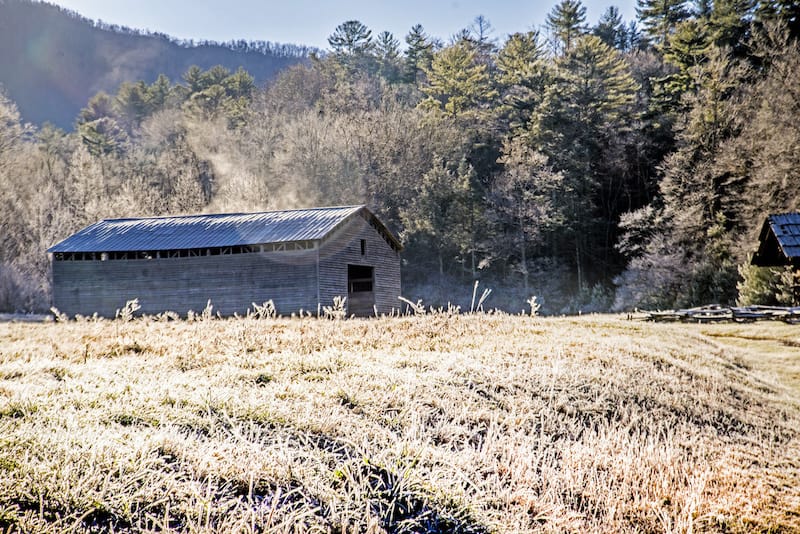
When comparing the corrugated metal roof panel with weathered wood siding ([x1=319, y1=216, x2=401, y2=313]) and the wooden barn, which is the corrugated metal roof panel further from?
weathered wood siding ([x1=319, y1=216, x2=401, y2=313])

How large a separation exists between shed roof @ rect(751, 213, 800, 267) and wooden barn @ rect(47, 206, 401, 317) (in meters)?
17.4

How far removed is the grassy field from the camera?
379cm

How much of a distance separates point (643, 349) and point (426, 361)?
606 centimetres

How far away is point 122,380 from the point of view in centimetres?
637

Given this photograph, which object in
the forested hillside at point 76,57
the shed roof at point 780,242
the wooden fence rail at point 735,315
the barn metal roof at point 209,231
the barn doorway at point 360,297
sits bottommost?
the wooden fence rail at point 735,315

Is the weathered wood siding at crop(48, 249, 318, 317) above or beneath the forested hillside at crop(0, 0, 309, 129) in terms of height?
beneath

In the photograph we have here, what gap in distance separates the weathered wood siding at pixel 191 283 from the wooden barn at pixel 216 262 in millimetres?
45

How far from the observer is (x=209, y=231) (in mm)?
28875

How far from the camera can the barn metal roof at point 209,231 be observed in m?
27.1

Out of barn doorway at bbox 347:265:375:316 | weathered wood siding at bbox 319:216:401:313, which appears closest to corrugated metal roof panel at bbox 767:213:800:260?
weathered wood siding at bbox 319:216:401:313

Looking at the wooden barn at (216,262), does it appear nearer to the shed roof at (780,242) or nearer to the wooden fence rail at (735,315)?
the wooden fence rail at (735,315)

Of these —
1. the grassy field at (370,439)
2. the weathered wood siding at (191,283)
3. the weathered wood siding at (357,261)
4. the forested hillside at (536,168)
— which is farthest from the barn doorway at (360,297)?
the grassy field at (370,439)

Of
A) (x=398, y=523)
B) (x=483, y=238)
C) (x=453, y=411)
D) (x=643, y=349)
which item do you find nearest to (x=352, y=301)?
(x=483, y=238)

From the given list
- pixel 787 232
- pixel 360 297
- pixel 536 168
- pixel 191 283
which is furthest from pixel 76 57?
pixel 787 232
